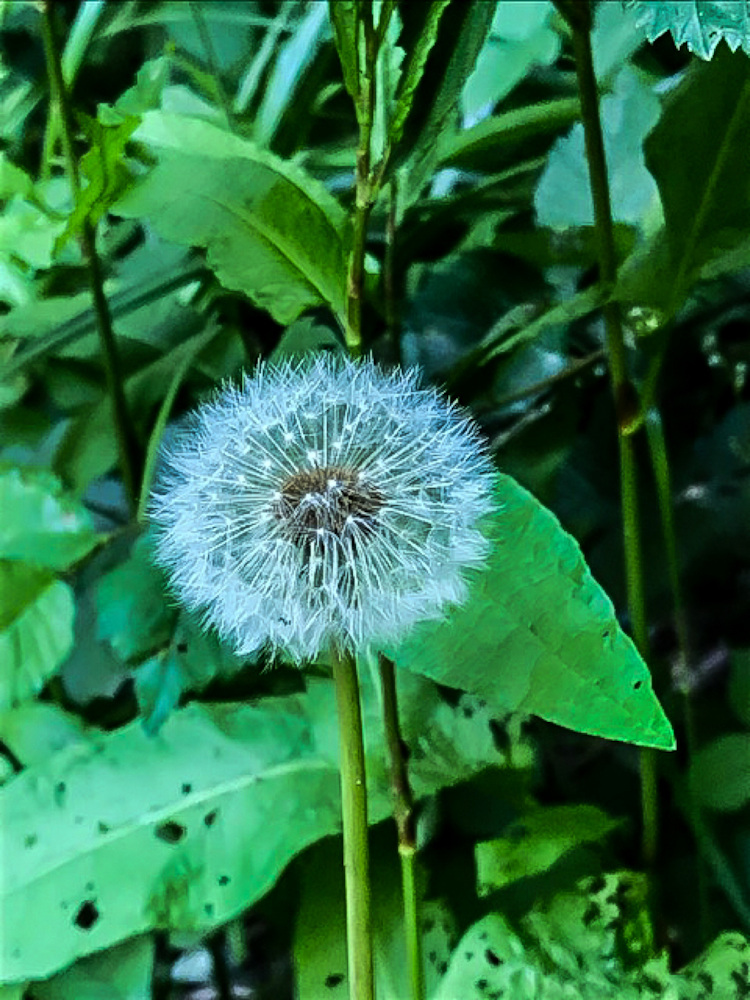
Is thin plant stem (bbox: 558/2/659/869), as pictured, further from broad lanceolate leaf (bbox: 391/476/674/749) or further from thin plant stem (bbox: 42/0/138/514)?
thin plant stem (bbox: 42/0/138/514)

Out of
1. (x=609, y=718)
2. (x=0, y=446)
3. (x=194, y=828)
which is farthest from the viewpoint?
(x=0, y=446)

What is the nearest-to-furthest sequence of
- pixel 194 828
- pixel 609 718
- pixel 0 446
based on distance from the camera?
pixel 609 718
pixel 194 828
pixel 0 446

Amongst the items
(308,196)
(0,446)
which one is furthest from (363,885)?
(0,446)

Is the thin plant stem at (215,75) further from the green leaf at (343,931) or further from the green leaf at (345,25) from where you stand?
the green leaf at (343,931)

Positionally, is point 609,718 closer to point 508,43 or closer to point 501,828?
point 501,828

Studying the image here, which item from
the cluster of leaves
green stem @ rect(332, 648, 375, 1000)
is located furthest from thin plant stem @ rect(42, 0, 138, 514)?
green stem @ rect(332, 648, 375, 1000)

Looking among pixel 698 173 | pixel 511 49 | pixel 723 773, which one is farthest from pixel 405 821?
pixel 511 49
